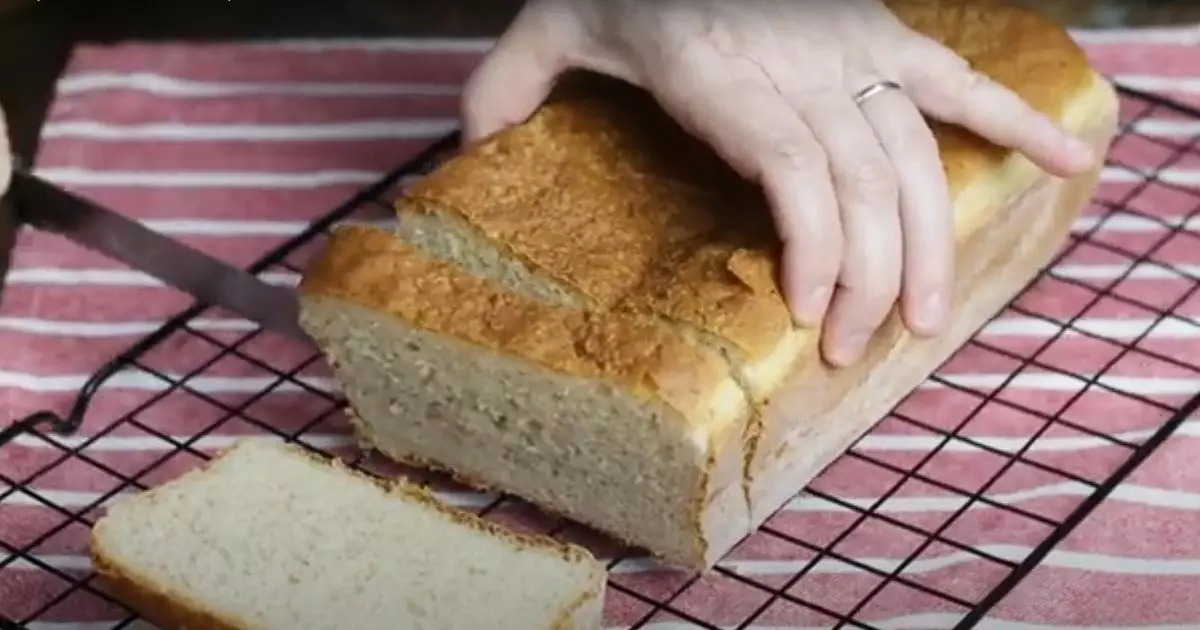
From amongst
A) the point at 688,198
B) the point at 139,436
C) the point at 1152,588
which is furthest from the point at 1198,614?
the point at 139,436

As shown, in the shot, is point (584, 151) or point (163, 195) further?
point (163, 195)

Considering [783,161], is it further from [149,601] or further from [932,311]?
[149,601]

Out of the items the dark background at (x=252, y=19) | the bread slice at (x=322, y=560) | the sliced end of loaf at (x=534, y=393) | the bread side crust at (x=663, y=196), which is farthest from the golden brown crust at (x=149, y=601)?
the dark background at (x=252, y=19)

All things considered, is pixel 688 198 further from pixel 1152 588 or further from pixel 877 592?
pixel 1152 588

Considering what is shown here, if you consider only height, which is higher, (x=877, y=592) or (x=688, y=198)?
(x=688, y=198)

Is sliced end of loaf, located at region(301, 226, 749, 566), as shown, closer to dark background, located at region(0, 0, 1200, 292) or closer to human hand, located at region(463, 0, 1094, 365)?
human hand, located at region(463, 0, 1094, 365)

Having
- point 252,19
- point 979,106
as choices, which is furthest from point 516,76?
point 252,19

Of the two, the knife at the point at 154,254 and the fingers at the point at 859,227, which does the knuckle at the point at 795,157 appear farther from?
the knife at the point at 154,254
